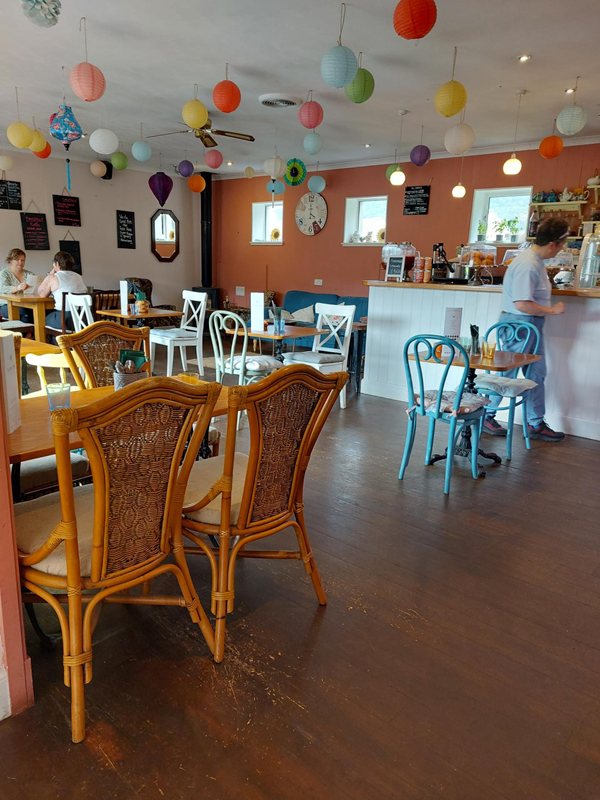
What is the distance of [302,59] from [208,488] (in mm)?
3652

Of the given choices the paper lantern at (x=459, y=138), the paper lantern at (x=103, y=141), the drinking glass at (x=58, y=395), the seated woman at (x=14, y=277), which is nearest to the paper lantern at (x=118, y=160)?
the seated woman at (x=14, y=277)

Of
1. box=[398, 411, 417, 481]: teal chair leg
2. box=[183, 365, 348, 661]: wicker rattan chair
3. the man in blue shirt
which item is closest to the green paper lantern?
the man in blue shirt

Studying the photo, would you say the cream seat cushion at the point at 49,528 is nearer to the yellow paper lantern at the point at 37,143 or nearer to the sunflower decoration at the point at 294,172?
the yellow paper lantern at the point at 37,143

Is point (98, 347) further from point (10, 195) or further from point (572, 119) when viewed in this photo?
point (10, 195)

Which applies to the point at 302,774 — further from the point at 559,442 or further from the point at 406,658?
the point at 559,442

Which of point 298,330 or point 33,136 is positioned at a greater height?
point 33,136

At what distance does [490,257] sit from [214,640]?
4289 mm

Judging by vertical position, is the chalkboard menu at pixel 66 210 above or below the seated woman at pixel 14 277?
above

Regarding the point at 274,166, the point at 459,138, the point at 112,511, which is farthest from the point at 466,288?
the point at 112,511

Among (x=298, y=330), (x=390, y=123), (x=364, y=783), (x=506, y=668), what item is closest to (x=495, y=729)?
(x=506, y=668)

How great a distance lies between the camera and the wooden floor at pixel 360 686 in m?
1.37

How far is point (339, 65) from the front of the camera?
3.12 m

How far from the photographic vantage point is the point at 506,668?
1773 mm

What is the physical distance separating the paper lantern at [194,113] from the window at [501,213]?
405 cm
